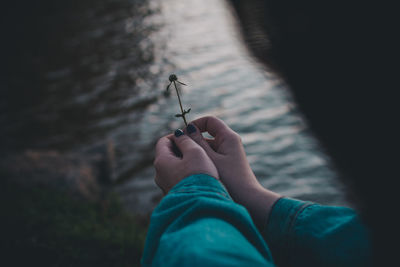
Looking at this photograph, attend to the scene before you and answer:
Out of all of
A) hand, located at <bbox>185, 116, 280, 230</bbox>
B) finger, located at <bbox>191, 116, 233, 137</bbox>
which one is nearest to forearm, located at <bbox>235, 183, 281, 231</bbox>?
hand, located at <bbox>185, 116, 280, 230</bbox>

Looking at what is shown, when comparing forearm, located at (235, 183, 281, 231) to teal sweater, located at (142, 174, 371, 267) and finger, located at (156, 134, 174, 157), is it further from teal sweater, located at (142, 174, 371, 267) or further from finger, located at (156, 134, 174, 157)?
finger, located at (156, 134, 174, 157)

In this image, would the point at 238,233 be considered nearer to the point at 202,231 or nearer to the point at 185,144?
the point at 202,231

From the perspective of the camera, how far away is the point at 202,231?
3.29ft

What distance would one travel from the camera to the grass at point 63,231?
2.94 m

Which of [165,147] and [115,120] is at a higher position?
[165,147]

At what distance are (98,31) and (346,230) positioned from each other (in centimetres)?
1254

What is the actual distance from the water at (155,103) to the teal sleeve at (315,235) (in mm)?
1974

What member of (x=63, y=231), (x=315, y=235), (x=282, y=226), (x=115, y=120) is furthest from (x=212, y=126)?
(x=115, y=120)

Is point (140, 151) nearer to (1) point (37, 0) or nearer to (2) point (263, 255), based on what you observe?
(2) point (263, 255)

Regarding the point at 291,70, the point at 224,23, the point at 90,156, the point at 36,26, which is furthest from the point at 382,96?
the point at 36,26

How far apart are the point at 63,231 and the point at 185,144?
2164mm

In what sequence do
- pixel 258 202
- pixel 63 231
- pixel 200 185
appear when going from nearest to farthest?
pixel 200 185 → pixel 258 202 → pixel 63 231

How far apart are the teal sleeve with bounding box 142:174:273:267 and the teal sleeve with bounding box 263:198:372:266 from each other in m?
0.40

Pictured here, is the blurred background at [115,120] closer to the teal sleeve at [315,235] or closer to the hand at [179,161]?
the teal sleeve at [315,235]
